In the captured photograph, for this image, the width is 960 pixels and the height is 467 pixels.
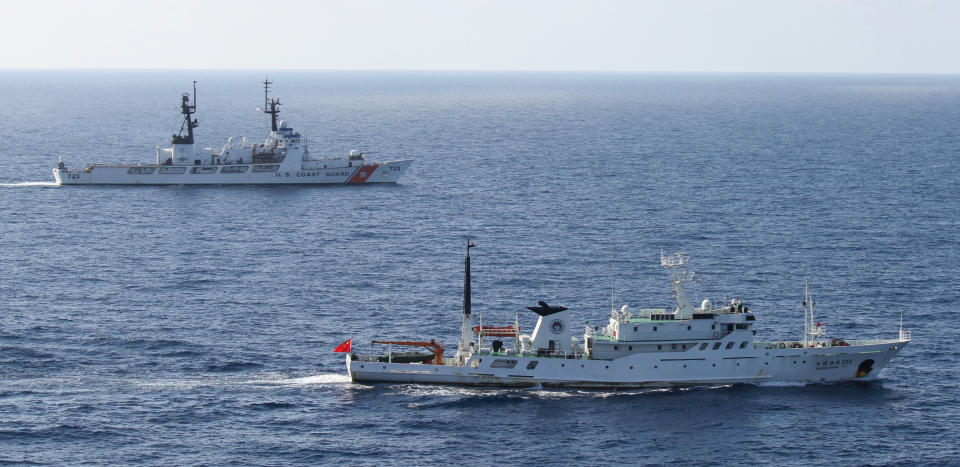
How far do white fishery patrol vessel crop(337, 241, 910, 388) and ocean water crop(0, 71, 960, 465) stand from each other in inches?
55.7

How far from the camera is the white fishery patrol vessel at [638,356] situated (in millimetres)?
80438

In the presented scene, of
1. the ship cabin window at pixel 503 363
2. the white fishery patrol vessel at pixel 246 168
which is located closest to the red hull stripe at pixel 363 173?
the white fishery patrol vessel at pixel 246 168

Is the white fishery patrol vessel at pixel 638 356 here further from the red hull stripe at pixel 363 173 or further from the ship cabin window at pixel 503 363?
the red hull stripe at pixel 363 173

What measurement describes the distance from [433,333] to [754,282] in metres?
34.6

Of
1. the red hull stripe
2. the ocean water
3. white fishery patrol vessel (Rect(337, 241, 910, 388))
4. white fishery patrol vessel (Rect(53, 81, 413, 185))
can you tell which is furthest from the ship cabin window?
the red hull stripe

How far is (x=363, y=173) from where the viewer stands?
182500mm

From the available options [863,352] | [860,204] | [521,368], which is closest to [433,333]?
[521,368]

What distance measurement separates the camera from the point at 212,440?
70188 mm

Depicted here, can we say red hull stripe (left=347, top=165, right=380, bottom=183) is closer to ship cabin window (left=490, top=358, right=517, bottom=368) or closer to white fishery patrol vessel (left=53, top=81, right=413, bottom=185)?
white fishery patrol vessel (left=53, top=81, right=413, bottom=185)

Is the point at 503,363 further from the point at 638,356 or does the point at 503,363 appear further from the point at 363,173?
the point at 363,173

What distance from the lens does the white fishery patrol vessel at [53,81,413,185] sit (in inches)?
7052

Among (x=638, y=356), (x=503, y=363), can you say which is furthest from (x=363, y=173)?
(x=638, y=356)

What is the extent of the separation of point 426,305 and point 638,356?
86.8 ft

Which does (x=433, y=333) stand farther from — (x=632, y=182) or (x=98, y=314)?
(x=632, y=182)
